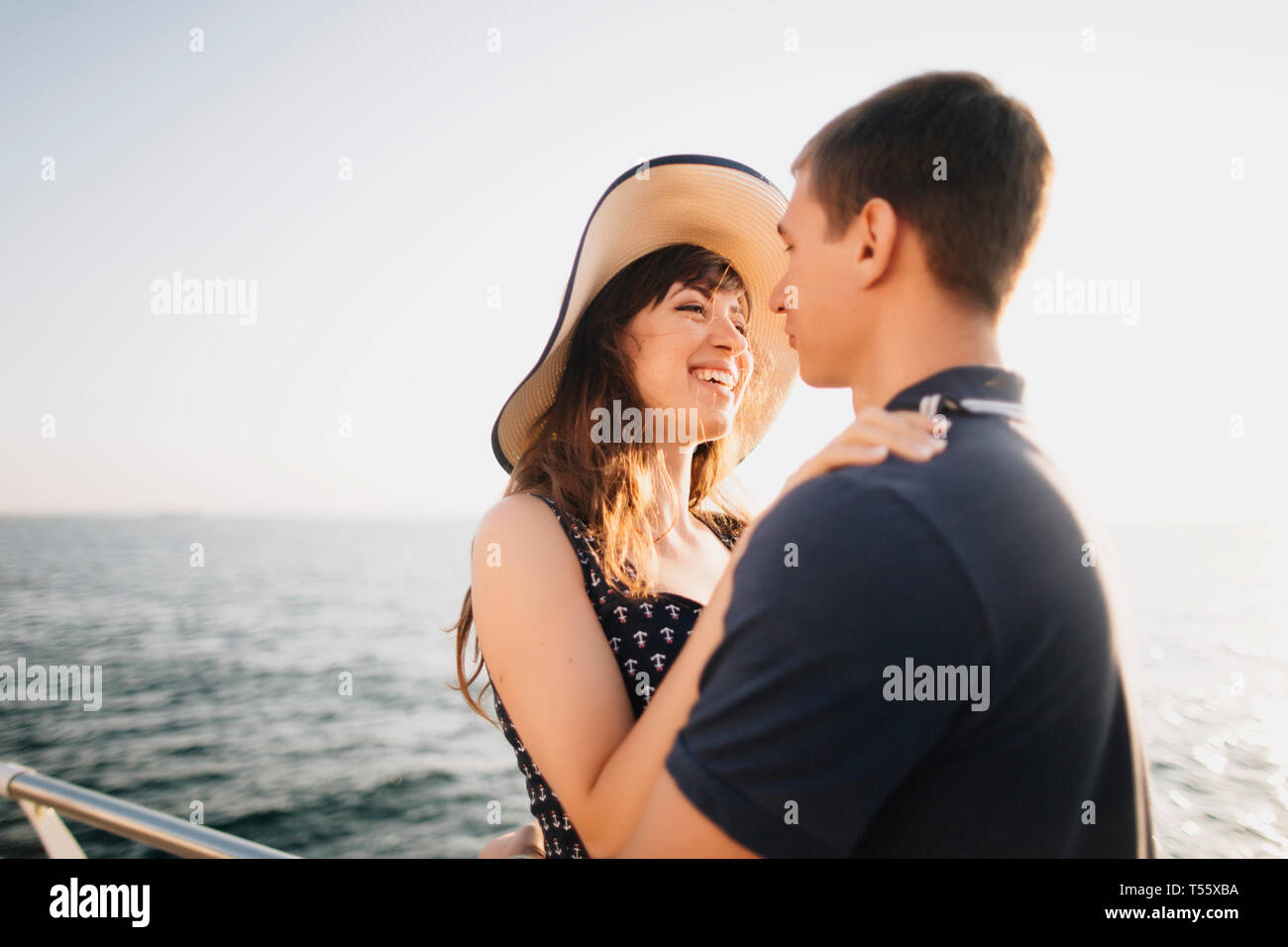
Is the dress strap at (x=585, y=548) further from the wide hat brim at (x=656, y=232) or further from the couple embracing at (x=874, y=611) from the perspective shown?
the wide hat brim at (x=656, y=232)

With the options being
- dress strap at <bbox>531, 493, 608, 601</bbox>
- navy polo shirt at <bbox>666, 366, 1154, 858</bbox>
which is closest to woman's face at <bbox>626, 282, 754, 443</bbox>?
dress strap at <bbox>531, 493, 608, 601</bbox>

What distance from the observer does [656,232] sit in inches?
95.0

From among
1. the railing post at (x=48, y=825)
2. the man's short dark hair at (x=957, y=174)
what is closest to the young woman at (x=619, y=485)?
the man's short dark hair at (x=957, y=174)

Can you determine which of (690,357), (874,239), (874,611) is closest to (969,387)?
(874,239)

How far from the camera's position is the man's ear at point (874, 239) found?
121 cm

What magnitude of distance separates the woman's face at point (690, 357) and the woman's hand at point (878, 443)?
1271 millimetres

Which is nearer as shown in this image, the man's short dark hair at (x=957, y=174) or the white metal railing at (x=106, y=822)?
the man's short dark hair at (x=957, y=174)

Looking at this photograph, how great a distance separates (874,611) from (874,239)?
0.63 metres

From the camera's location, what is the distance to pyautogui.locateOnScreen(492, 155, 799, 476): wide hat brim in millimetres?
2344

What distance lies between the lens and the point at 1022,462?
974 mm

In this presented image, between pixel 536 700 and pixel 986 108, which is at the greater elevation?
pixel 986 108

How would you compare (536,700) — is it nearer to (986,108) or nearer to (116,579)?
(986,108)
